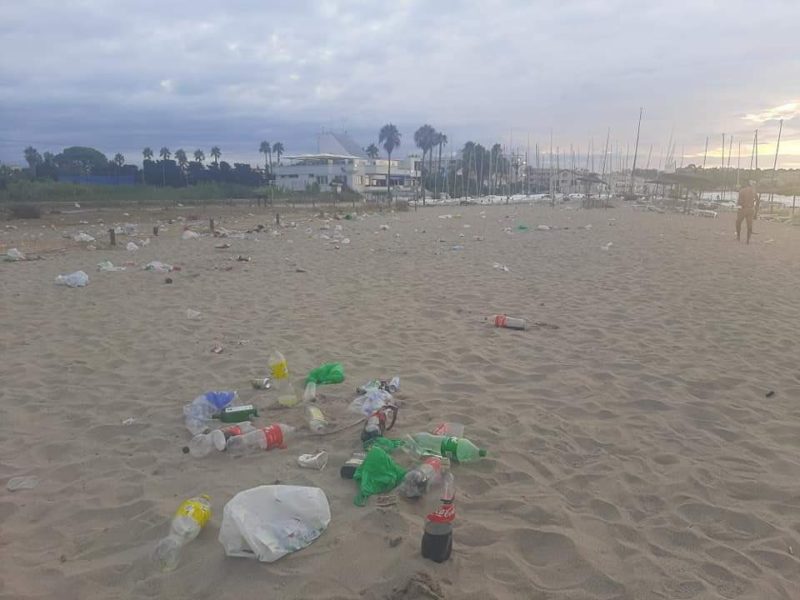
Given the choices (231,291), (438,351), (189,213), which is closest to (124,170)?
(189,213)

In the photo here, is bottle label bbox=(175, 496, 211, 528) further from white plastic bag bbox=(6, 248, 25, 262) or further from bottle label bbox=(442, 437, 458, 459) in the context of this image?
white plastic bag bbox=(6, 248, 25, 262)

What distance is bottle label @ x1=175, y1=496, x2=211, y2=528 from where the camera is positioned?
2.46m

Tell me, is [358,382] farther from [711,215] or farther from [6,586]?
[711,215]

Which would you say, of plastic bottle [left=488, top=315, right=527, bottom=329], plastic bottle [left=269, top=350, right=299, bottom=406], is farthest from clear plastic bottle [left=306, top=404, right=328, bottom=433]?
plastic bottle [left=488, top=315, right=527, bottom=329]

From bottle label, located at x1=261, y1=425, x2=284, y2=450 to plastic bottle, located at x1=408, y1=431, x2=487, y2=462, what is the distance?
0.74m

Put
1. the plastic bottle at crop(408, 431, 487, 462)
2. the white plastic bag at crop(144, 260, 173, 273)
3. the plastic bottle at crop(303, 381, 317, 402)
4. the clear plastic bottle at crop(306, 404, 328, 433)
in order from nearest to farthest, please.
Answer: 1. the plastic bottle at crop(408, 431, 487, 462)
2. the clear plastic bottle at crop(306, 404, 328, 433)
3. the plastic bottle at crop(303, 381, 317, 402)
4. the white plastic bag at crop(144, 260, 173, 273)

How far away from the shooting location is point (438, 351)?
5.09m

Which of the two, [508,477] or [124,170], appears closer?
[508,477]

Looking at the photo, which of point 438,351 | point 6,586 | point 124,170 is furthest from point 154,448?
point 124,170

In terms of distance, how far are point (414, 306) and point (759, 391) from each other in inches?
150

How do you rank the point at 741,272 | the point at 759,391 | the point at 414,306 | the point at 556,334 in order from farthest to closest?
the point at 741,272 < the point at 414,306 < the point at 556,334 < the point at 759,391

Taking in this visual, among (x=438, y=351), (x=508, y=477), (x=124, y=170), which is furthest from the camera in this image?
(x=124, y=170)

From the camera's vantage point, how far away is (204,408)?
12.0 feet

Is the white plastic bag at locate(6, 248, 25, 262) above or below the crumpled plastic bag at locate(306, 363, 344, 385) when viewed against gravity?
below
